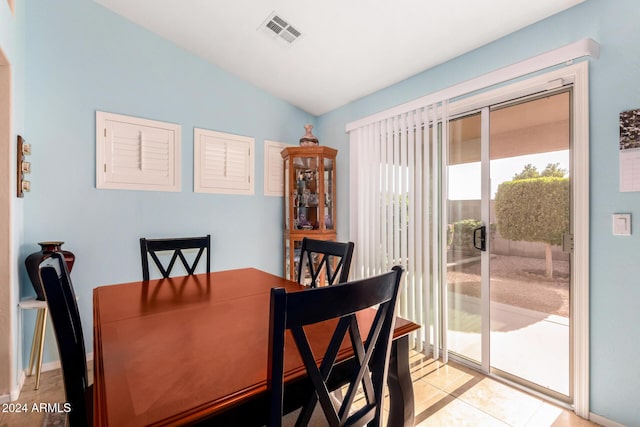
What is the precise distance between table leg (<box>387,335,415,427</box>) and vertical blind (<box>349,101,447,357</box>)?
1.50m

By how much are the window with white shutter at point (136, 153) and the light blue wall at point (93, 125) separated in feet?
0.20

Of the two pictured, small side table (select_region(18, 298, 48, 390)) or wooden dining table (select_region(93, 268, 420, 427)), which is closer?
wooden dining table (select_region(93, 268, 420, 427))

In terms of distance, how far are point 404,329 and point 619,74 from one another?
1892 millimetres

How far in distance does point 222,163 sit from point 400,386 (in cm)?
276

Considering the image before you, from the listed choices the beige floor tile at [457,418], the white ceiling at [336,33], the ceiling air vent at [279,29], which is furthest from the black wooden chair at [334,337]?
the ceiling air vent at [279,29]

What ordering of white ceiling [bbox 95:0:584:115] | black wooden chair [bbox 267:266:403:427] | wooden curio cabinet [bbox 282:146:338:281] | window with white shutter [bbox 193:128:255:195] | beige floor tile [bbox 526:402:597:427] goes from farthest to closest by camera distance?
wooden curio cabinet [bbox 282:146:338:281] < window with white shutter [bbox 193:128:255:195] < white ceiling [bbox 95:0:584:115] < beige floor tile [bbox 526:402:597:427] < black wooden chair [bbox 267:266:403:427]

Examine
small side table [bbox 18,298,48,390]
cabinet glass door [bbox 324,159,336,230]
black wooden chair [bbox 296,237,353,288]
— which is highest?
cabinet glass door [bbox 324,159,336,230]

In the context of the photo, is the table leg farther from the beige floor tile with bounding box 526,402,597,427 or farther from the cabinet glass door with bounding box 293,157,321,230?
the cabinet glass door with bounding box 293,157,321,230

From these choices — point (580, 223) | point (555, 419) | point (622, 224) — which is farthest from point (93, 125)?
point (555, 419)

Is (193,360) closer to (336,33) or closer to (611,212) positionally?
(611,212)

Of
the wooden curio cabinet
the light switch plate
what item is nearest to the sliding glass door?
the light switch plate

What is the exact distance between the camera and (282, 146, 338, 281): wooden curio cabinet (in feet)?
11.3

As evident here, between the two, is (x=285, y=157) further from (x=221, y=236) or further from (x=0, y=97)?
(x=0, y=97)

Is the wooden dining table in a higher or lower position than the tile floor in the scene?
higher
